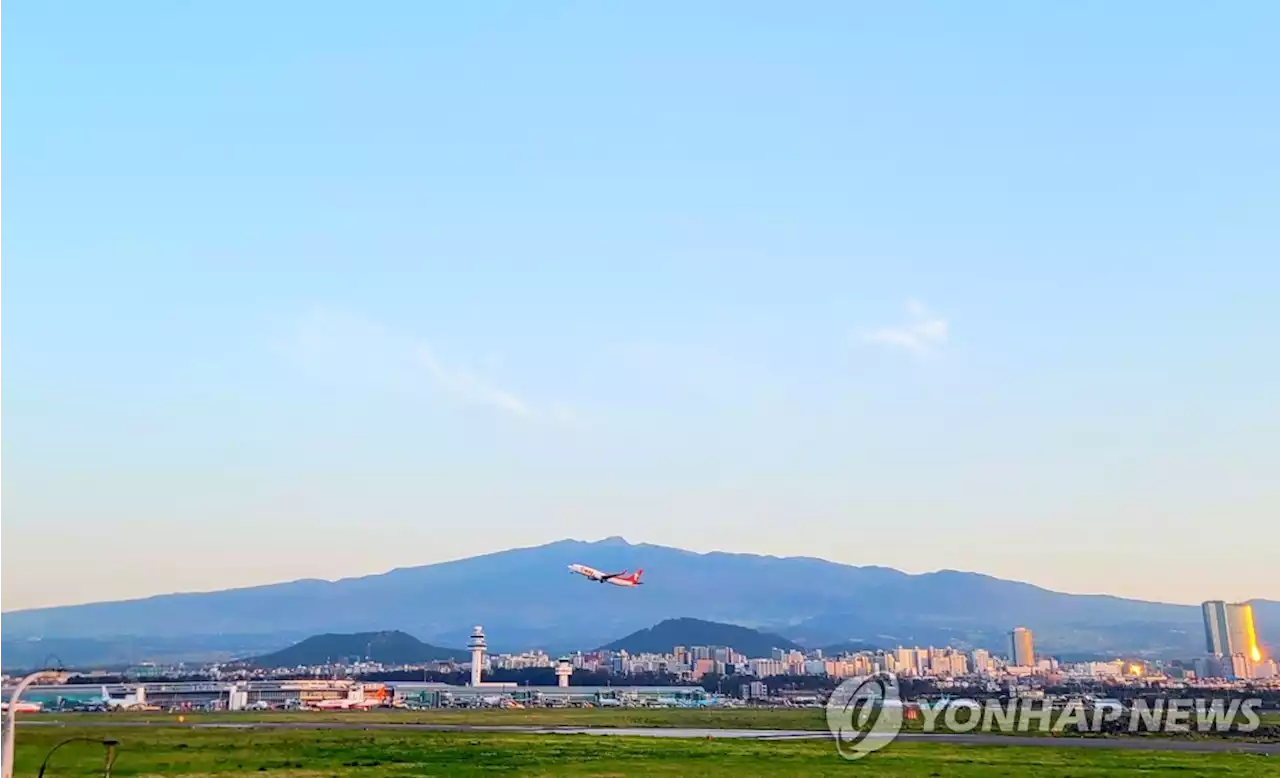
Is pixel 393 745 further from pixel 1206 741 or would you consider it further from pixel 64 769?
pixel 1206 741

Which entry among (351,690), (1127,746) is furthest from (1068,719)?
(351,690)

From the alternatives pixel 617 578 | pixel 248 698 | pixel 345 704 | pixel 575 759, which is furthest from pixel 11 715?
pixel 248 698

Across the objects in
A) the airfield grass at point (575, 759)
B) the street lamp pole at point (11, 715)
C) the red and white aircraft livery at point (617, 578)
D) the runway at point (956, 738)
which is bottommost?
the runway at point (956, 738)

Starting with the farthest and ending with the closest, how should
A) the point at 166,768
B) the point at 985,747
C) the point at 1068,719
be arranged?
the point at 1068,719 < the point at 985,747 < the point at 166,768

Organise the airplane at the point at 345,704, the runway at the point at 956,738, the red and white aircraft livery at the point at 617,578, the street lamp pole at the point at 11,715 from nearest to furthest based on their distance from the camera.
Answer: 1. the street lamp pole at the point at 11,715
2. the runway at the point at 956,738
3. the red and white aircraft livery at the point at 617,578
4. the airplane at the point at 345,704

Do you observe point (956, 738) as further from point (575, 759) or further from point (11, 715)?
point (11, 715)

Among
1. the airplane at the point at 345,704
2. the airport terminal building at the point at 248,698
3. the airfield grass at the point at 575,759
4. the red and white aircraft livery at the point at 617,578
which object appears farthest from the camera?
the airport terminal building at the point at 248,698

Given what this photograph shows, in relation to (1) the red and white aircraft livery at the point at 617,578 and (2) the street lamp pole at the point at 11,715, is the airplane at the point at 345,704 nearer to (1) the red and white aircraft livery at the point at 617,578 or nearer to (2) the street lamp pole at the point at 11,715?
(1) the red and white aircraft livery at the point at 617,578

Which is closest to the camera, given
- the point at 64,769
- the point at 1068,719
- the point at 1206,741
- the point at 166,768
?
the point at 64,769

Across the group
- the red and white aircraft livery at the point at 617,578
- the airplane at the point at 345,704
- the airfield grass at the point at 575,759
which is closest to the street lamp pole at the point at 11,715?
the airfield grass at the point at 575,759
